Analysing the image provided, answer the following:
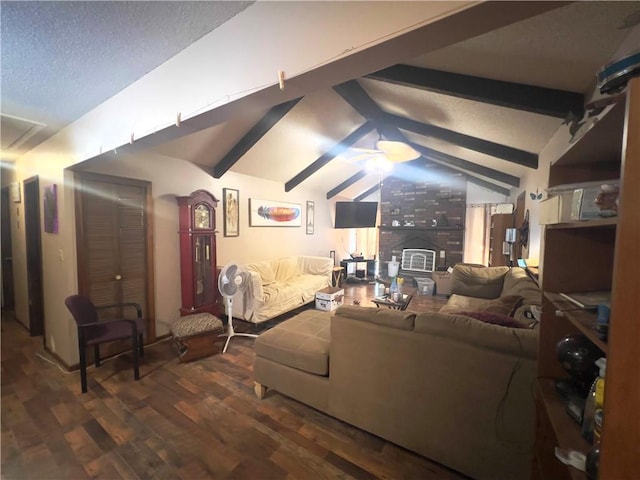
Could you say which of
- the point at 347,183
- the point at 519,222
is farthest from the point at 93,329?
the point at 519,222

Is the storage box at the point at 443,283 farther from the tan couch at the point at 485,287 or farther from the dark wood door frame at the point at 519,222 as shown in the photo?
the dark wood door frame at the point at 519,222

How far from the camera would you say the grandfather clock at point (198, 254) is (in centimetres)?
323

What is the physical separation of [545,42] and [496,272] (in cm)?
350

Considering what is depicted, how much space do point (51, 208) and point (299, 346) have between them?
287 centimetres

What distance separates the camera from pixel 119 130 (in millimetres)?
1749

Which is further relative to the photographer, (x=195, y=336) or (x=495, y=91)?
(x=195, y=336)

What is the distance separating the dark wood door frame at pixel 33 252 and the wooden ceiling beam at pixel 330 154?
3614 mm

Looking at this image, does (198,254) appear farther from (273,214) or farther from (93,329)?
(273,214)

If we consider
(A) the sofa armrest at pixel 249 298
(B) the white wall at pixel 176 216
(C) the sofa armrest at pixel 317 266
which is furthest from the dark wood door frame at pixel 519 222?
(B) the white wall at pixel 176 216

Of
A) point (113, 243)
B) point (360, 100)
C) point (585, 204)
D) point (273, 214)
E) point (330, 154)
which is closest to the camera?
point (585, 204)

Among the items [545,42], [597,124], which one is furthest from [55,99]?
[545,42]

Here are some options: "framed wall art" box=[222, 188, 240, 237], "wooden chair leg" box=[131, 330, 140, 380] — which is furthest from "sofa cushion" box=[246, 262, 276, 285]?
"wooden chair leg" box=[131, 330, 140, 380]

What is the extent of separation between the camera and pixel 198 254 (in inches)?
132

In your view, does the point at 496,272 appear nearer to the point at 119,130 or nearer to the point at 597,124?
the point at 597,124
